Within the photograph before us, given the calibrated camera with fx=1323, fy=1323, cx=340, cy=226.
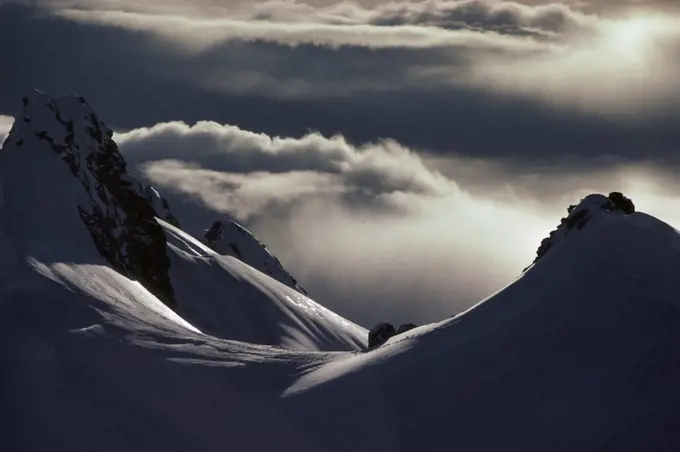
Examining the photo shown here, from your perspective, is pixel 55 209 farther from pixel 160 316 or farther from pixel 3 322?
pixel 3 322

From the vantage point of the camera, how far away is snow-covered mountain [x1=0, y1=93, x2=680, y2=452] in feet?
243

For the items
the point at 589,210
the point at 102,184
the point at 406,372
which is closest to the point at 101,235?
the point at 102,184

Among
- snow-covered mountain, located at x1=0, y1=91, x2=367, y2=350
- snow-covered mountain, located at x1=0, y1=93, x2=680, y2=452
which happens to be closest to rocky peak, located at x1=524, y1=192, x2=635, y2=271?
snow-covered mountain, located at x1=0, y1=93, x2=680, y2=452

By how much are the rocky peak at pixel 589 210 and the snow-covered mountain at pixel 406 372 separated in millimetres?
106

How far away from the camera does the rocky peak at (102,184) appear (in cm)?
13188

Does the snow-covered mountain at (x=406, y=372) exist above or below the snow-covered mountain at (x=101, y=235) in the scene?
below

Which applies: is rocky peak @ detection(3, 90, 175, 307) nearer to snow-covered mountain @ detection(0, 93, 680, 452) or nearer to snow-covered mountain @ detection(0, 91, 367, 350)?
snow-covered mountain @ detection(0, 91, 367, 350)

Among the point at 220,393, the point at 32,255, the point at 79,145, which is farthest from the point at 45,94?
the point at 220,393

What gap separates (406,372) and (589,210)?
17314 millimetres

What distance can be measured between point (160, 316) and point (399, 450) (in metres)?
34.5

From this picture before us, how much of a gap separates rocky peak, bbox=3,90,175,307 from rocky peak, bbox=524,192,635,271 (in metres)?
46.8

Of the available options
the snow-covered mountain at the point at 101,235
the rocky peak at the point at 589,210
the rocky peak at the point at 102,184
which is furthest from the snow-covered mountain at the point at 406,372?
the rocky peak at the point at 102,184

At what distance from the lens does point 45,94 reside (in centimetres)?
14462

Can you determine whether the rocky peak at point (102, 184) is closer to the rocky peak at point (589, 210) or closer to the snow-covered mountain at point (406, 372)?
the snow-covered mountain at point (406, 372)
